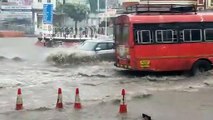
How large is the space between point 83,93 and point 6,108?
3.67 meters

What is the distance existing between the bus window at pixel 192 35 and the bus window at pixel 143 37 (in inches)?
59.9

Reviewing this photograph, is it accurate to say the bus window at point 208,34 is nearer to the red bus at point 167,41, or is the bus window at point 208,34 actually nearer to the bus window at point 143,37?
the red bus at point 167,41

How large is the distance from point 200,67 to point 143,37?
2731 millimetres

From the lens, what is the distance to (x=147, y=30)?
19.0 m

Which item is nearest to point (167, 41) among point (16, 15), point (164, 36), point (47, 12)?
point (164, 36)

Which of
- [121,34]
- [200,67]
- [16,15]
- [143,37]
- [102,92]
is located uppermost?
[16,15]

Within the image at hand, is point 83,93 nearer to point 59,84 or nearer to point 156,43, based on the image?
point 59,84

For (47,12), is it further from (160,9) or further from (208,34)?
(208,34)

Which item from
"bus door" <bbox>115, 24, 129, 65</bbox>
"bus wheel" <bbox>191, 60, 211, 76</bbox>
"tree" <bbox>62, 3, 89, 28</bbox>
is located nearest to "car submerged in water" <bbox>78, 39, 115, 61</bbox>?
"bus door" <bbox>115, 24, 129, 65</bbox>

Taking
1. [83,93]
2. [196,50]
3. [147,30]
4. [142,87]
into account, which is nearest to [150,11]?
[147,30]

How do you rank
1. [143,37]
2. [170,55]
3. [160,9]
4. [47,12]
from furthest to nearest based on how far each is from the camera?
1. [47,12]
2. [160,9]
3. [170,55]
4. [143,37]

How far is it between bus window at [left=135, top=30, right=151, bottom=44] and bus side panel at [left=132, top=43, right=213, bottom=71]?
0.21 metres

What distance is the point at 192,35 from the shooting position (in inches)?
766

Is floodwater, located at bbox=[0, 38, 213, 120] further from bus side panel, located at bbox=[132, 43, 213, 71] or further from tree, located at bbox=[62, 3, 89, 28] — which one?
tree, located at bbox=[62, 3, 89, 28]
